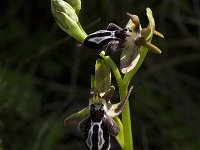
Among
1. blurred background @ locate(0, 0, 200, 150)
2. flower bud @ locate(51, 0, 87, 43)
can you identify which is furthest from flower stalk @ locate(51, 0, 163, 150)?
blurred background @ locate(0, 0, 200, 150)

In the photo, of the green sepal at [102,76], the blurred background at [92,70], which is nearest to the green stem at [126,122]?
the green sepal at [102,76]

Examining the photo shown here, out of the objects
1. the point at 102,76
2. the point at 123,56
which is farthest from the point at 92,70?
the point at 123,56

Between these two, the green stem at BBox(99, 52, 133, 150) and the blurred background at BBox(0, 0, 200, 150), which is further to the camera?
the blurred background at BBox(0, 0, 200, 150)

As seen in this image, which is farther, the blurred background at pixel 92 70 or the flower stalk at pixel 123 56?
the blurred background at pixel 92 70

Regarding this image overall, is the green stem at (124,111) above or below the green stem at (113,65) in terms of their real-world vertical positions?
below

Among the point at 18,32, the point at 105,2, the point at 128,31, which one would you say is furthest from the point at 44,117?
the point at 128,31

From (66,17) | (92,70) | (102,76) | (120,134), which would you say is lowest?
(92,70)

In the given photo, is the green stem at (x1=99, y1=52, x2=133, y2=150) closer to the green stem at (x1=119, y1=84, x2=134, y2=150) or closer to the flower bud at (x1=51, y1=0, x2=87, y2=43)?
the green stem at (x1=119, y1=84, x2=134, y2=150)

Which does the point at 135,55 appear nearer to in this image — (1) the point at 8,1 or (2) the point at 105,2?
(2) the point at 105,2

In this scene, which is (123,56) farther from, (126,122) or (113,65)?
(126,122)

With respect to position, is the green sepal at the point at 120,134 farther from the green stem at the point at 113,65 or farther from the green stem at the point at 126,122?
the green stem at the point at 113,65
